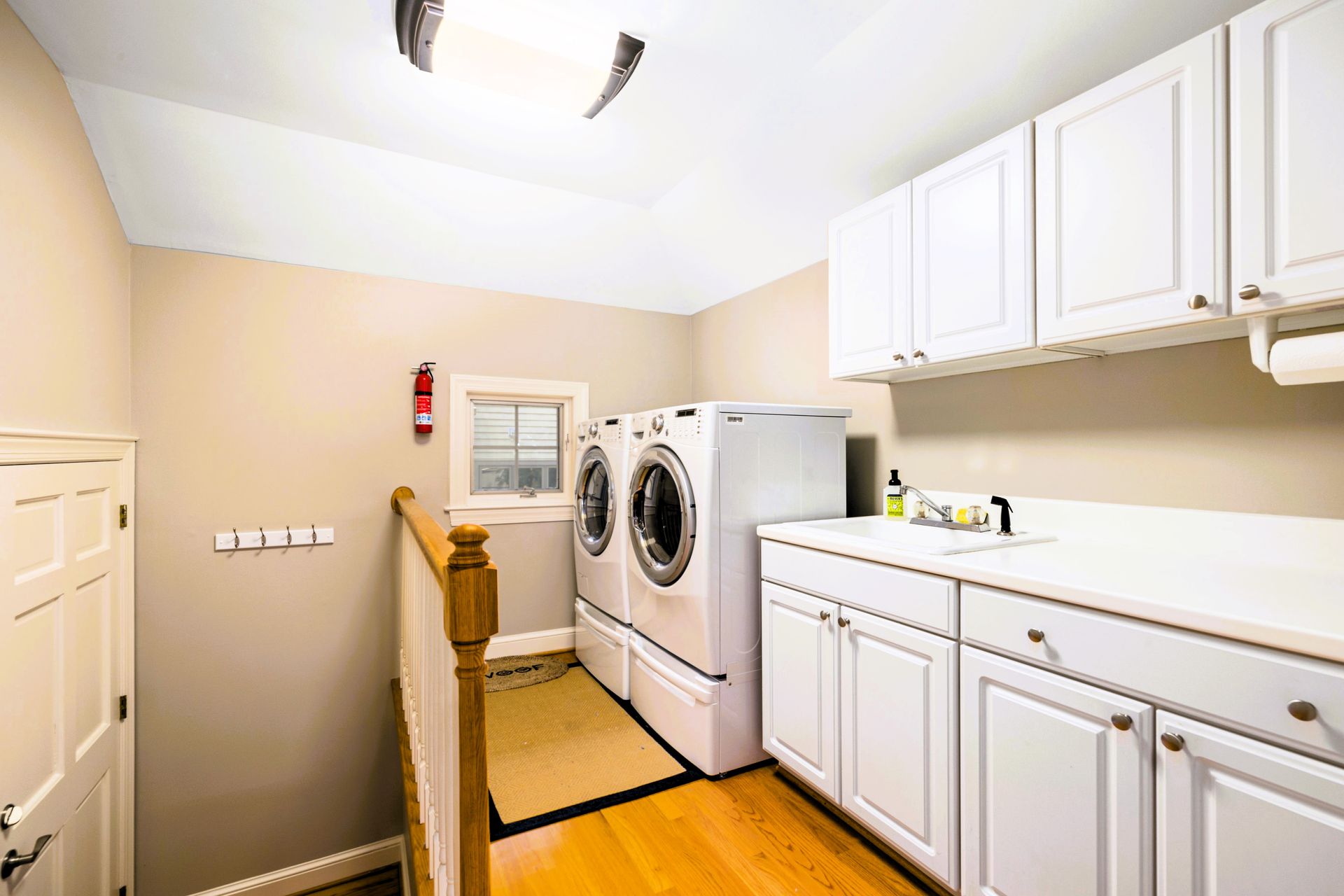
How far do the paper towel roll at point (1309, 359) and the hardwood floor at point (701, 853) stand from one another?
1.53 meters

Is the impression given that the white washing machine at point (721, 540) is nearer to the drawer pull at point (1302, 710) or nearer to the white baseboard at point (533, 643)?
the white baseboard at point (533, 643)

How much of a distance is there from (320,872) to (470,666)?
2798 millimetres

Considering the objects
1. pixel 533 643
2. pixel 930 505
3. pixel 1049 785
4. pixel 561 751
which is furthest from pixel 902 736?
pixel 533 643

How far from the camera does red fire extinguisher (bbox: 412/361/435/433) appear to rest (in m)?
2.95

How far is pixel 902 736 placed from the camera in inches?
60.4

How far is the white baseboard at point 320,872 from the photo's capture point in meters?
2.59

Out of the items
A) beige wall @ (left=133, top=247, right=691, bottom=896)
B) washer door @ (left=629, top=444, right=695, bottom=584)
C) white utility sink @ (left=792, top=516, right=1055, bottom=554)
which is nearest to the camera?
white utility sink @ (left=792, top=516, right=1055, bottom=554)

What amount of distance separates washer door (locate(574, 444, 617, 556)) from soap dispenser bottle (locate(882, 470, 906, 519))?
124 cm

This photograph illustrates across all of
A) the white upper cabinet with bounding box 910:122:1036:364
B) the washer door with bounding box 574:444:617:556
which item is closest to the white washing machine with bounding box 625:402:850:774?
the washer door with bounding box 574:444:617:556

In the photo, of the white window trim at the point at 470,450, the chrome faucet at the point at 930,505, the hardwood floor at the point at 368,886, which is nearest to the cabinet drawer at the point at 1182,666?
the chrome faucet at the point at 930,505

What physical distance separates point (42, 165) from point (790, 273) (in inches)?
111

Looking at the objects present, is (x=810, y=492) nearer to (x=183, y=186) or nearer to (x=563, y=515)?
(x=563, y=515)

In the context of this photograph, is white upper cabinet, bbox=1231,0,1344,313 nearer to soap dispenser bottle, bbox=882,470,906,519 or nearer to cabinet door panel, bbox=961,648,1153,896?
cabinet door panel, bbox=961,648,1153,896

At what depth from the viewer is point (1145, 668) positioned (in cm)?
107
